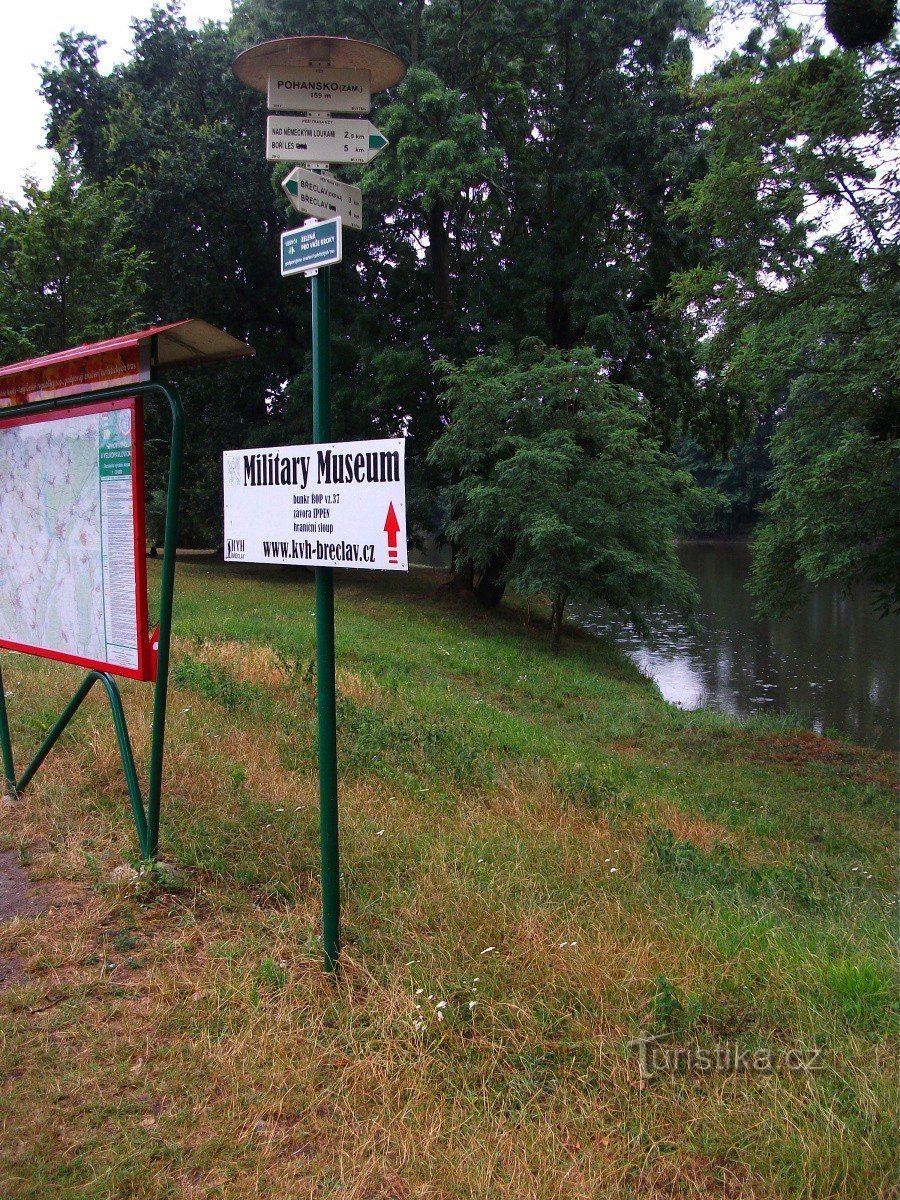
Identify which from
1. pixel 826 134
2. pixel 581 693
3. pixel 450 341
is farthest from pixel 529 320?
pixel 826 134

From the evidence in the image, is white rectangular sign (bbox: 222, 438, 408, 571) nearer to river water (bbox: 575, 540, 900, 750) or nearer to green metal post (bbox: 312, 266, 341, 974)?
green metal post (bbox: 312, 266, 341, 974)

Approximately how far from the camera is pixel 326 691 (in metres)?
3.32

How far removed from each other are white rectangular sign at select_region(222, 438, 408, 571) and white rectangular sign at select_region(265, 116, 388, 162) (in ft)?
3.45

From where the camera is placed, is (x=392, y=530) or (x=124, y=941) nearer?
(x=392, y=530)

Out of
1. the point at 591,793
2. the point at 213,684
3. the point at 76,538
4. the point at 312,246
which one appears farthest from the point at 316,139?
the point at 213,684

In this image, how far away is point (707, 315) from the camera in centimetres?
954

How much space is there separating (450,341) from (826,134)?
42.6ft

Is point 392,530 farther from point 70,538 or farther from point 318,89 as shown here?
point 70,538

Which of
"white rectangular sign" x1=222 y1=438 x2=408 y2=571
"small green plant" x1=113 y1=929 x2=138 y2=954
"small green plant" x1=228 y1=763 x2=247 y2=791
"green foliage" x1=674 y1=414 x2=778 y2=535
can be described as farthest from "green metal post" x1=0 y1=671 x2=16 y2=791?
"green foliage" x1=674 y1=414 x2=778 y2=535

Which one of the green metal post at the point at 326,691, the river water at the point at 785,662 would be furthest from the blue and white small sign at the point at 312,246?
the river water at the point at 785,662

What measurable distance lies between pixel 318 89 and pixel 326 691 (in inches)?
84.5

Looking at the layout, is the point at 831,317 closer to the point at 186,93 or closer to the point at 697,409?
the point at 697,409

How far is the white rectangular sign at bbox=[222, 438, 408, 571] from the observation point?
9.96 feet

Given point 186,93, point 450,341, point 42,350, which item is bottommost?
point 42,350
